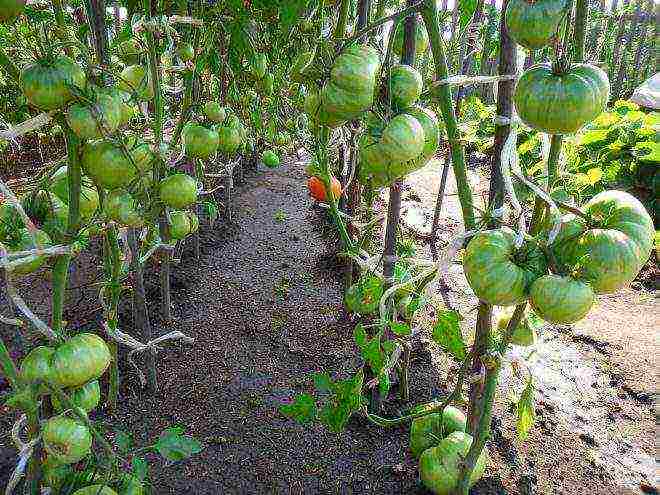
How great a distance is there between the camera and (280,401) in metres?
2.54

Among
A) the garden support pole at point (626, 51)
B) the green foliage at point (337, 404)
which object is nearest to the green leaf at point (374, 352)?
the green foliage at point (337, 404)

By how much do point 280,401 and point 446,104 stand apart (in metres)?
1.72

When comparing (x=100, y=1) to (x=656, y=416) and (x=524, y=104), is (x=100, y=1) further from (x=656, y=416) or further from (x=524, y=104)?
(x=656, y=416)

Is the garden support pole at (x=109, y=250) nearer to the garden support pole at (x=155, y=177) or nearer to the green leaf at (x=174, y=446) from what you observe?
the garden support pole at (x=155, y=177)

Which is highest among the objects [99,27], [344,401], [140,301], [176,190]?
[99,27]

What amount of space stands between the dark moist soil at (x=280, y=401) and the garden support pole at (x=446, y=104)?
1284mm

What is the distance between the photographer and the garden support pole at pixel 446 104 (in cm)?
118

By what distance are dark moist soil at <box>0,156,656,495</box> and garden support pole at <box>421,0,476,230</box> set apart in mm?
1284

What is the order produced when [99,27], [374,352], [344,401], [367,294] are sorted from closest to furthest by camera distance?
[99,27] < [374,352] < [344,401] < [367,294]

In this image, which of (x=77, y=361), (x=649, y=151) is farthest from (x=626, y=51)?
(x=77, y=361)

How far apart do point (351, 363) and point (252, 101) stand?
2.34m

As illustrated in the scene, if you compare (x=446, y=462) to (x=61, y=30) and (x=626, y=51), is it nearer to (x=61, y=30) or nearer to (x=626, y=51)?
(x=61, y=30)

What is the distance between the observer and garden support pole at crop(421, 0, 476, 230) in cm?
118

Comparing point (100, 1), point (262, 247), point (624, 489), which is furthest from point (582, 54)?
point (262, 247)
